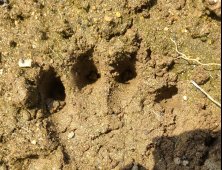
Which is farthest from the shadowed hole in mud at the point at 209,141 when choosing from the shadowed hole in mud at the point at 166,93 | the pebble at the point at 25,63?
the pebble at the point at 25,63

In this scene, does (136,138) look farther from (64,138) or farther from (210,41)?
(210,41)

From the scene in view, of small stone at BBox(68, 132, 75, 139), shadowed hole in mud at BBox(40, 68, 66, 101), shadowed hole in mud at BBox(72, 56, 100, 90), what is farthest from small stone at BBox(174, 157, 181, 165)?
shadowed hole in mud at BBox(40, 68, 66, 101)

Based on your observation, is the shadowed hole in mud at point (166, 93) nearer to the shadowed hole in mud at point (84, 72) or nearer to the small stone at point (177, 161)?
the small stone at point (177, 161)

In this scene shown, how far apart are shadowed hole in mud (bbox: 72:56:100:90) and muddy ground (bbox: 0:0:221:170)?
27 mm

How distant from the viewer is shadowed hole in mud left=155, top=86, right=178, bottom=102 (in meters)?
1.96

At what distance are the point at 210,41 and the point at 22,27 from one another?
2084 mm

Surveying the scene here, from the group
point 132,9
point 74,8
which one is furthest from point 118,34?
point 74,8

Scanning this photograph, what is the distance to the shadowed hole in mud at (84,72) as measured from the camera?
2.02m

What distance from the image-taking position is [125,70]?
2.14m

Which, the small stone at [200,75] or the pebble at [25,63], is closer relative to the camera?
the small stone at [200,75]

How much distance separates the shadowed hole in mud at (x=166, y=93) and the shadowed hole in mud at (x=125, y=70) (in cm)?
38

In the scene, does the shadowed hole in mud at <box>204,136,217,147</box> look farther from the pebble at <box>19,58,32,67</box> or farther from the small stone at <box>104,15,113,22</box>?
the pebble at <box>19,58,32,67</box>

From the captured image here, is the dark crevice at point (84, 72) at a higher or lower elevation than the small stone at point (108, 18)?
lower

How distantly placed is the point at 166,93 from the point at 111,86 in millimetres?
647
